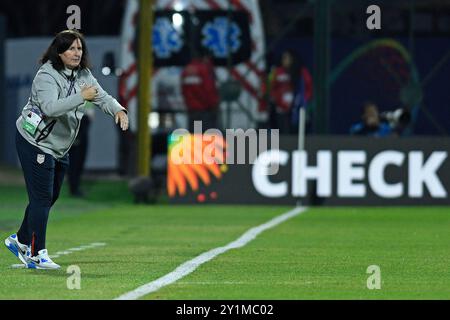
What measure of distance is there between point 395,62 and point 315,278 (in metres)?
18.2

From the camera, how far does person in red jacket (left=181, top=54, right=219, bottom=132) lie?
29250 millimetres

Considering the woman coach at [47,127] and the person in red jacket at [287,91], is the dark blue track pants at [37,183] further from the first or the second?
the person in red jacket at [287,91]

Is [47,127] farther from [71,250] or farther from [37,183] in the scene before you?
[71,250]

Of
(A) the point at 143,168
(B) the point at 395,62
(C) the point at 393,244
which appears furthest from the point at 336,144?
(C) the point at 393,244

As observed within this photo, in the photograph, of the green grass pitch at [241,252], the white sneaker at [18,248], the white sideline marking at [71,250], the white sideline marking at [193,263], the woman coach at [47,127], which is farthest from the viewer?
the white sideline marking at [71,250]

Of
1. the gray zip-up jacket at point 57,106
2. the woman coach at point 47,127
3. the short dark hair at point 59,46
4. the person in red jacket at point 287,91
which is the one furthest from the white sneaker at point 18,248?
the person in red jacket at point 287,91

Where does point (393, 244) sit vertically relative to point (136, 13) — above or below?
below

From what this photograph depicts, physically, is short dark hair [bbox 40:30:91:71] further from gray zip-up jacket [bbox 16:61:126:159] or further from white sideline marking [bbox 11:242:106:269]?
white sideline marking [bbox 11:242:106:269]

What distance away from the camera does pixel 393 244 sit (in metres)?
17.9

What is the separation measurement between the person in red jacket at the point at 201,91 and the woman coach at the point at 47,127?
14596 mm

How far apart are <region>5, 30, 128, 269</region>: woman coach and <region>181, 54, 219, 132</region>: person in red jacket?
1460 centimetres

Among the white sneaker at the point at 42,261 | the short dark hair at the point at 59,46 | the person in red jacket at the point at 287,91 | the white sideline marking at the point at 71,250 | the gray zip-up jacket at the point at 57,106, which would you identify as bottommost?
the white sideline marking at the point at 71,250

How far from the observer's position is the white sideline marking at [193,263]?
40.2 feet
